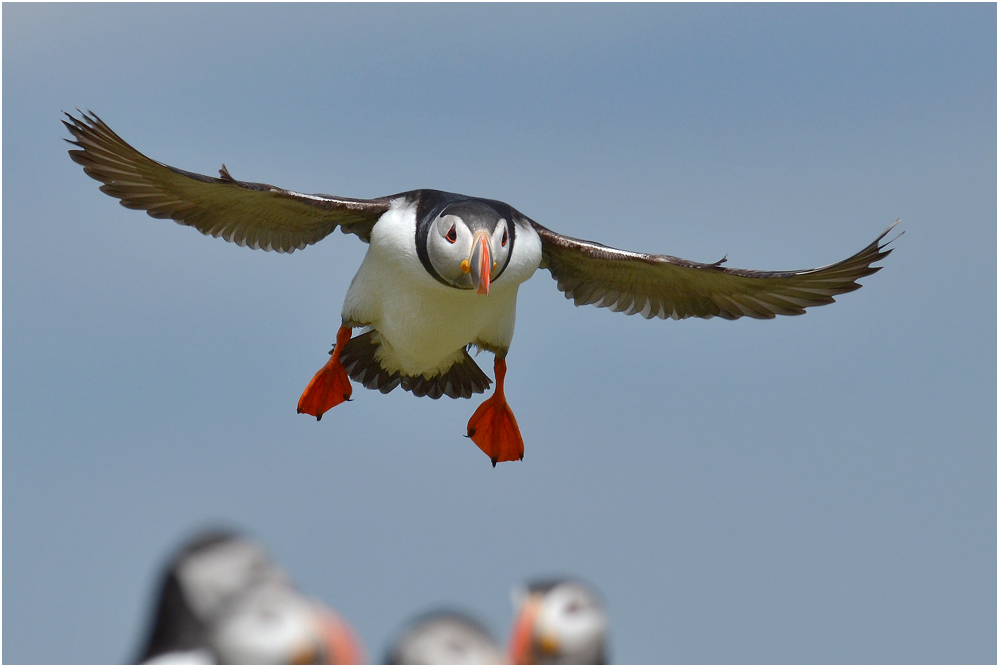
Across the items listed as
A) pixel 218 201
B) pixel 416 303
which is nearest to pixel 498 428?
pixel 416 303

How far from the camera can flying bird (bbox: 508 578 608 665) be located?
344 inches

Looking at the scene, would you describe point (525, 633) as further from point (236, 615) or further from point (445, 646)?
point (236, 615)

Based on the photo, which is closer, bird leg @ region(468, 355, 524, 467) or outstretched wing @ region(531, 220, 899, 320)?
outstretched wing @ region(531, 220, 899, 320)

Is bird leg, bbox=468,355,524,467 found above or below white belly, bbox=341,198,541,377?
below

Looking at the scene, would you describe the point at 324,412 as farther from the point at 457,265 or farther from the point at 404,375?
the point at 457,265

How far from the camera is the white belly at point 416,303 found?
36.2ft

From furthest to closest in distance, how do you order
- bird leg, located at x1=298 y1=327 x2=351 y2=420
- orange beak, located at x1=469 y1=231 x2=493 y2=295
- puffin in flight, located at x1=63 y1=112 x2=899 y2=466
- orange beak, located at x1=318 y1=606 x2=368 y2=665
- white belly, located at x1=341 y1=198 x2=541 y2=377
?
bird leg, located at x1=298 y1=327 x2=351 y2=420
white belly, located at x1=341 y1=198 x2=541 y2=377
puffin in flight, located at x1=63 y1=112 x2=899 y2=466
orange beak, located at x1=469 y1=231 x2=493 y2=295
orange beak, located at x1=318 y1=606 x2=368 y2=665

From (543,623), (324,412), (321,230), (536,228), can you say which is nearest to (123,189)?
(321,230)

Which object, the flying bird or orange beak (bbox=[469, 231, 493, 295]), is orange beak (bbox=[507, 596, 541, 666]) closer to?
the flying bird

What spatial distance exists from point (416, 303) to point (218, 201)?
192 cm

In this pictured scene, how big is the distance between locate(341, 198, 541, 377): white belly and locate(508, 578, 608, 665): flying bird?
3.01 m

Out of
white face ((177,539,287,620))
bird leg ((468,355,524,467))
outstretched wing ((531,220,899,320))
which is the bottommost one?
white face ((177,539,287,620))

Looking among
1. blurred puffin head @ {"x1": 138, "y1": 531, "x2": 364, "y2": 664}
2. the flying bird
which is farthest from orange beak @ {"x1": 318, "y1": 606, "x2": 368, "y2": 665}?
the flying bird

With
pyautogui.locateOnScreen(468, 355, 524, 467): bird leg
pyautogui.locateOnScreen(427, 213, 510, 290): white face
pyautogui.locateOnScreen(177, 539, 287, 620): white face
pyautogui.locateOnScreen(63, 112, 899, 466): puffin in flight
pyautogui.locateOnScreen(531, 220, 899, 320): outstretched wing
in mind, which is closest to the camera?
pyautogui.locateOnScreen(177, 539, 287, 620): white face
